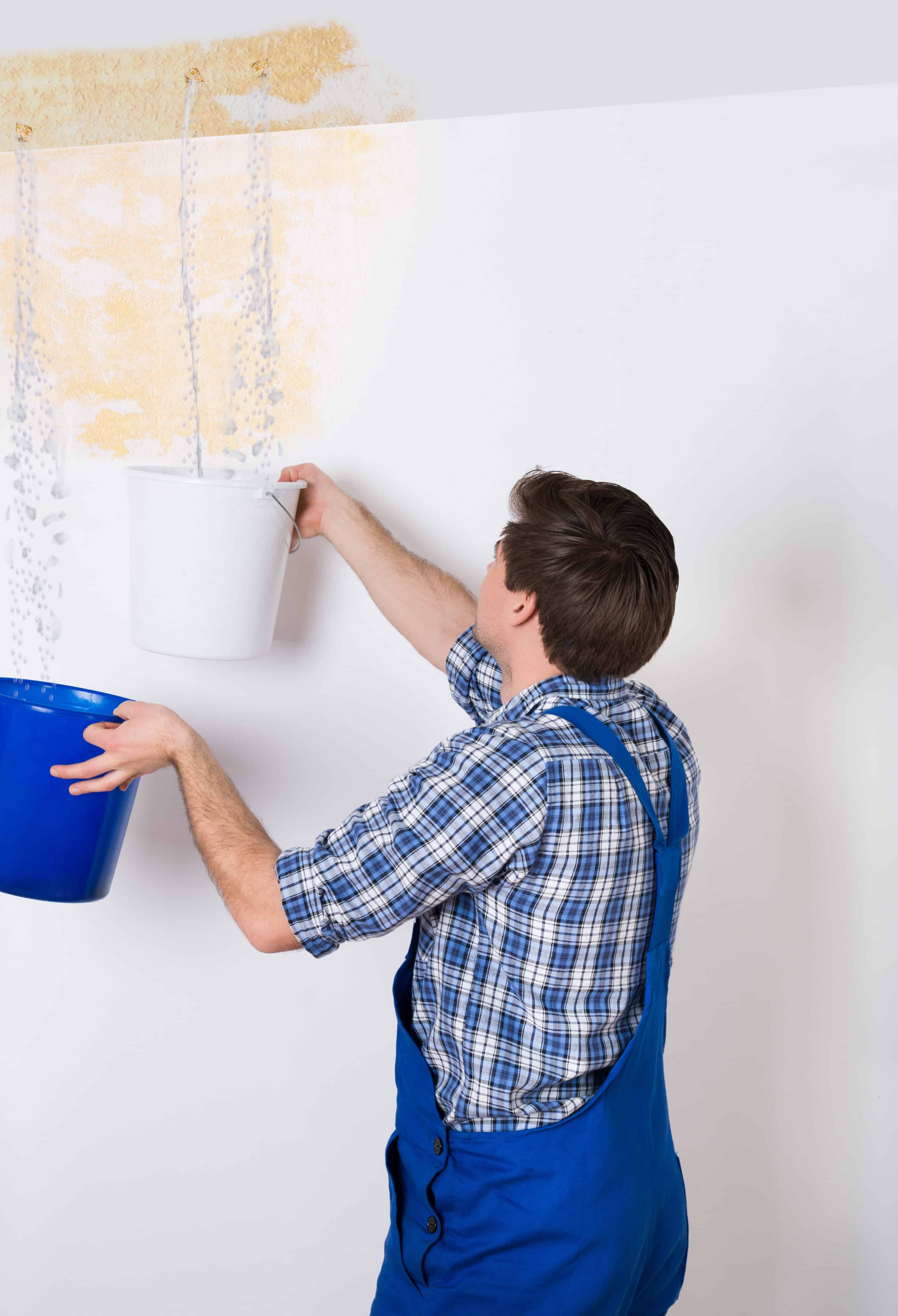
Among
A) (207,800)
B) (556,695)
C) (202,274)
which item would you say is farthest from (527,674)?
(202,274)

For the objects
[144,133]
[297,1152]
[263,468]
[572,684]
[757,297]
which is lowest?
[297,1152]

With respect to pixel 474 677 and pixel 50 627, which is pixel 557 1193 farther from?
pixel 50 627

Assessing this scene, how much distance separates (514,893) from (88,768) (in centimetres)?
47

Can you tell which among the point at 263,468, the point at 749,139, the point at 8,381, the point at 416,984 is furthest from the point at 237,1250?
the point at 749,139

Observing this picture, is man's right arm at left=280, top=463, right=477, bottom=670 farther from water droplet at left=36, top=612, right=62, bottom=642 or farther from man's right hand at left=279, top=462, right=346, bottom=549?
water droplet at left=36, top=612, right=62, bottom=642

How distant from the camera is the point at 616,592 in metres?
1.04

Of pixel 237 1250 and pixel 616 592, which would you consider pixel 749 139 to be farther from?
pixel 237 1250

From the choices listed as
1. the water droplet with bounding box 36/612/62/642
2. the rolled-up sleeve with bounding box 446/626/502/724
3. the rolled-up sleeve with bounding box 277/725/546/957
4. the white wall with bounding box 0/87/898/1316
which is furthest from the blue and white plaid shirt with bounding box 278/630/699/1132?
the water droplet with bounding box 36/612/62/642

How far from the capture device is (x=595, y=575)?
40.8 inches

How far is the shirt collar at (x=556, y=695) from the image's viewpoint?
3.49ft

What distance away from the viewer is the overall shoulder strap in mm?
1018

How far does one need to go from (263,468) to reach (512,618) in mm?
580

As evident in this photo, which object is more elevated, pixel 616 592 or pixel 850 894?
pixel 616 592

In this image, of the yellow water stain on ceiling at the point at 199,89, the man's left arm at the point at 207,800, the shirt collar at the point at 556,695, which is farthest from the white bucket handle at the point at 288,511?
the yellow water stain on ceiling at the point at 199,89
